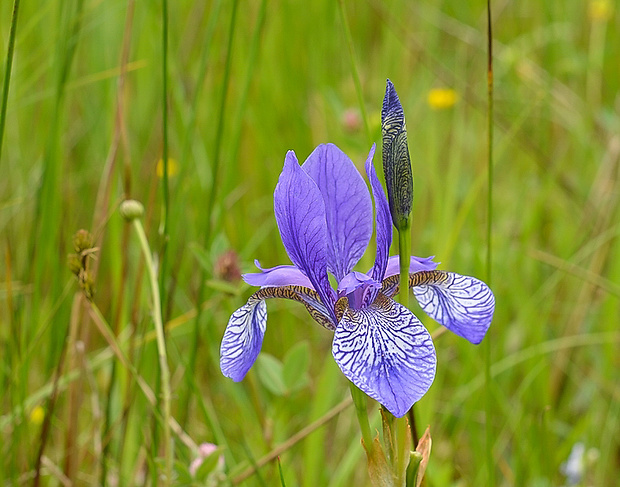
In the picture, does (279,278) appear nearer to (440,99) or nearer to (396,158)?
(396,158)

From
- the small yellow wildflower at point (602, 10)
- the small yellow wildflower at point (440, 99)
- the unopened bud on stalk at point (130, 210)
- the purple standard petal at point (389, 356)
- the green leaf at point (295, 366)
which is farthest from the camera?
the small yellow wildflower at point (602, 10)

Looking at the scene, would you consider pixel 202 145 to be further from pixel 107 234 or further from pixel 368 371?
pixel 368 371

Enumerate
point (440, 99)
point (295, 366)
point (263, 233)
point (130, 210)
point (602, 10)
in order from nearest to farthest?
point (130, 210), point (295, 366), point (263, 233), point (440, 99), point (602, 10)

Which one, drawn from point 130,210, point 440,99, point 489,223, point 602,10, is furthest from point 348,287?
point 602,10

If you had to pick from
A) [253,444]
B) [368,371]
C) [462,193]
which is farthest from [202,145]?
[368,371]

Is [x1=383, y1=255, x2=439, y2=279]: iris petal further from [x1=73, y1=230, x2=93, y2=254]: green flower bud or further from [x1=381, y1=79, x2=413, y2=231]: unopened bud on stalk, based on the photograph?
[x1=73, y1=230, x2=93, y2=254]: green flower bud

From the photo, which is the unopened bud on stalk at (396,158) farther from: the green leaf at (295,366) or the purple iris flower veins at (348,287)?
the green leaf at (295,366)

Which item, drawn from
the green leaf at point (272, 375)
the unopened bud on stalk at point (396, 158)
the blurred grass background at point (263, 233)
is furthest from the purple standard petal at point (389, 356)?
the green leaf at point (272, 375)
